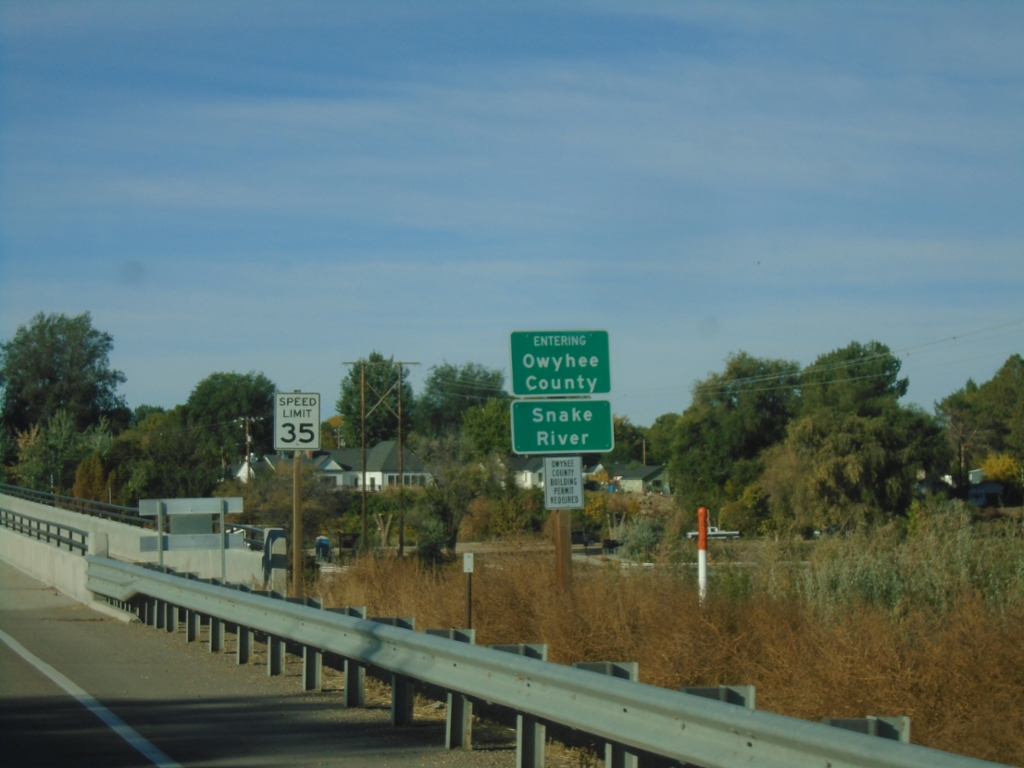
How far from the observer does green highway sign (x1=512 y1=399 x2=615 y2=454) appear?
41.1 feet

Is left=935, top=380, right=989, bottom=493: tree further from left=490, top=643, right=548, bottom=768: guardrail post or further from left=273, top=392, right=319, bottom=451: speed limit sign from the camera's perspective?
left=490, top=643, right=548, bottom=768: guardrail post

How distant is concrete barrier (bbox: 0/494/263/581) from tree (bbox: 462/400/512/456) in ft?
200

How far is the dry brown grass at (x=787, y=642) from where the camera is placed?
7258 mm

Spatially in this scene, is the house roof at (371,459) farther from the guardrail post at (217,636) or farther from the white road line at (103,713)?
the white road line at (103,713)

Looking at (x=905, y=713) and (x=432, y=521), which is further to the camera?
(x=432, y=521)

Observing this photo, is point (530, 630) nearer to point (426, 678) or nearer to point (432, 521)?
point (426, 678)

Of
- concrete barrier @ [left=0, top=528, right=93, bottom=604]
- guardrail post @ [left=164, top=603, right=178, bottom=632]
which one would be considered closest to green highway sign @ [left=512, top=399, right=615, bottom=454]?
guardrail post @ [left=164, top=603, right=178, bottom=632]

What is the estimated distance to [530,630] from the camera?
11.0m

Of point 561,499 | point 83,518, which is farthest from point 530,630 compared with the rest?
point 83,518

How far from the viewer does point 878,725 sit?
5.30m

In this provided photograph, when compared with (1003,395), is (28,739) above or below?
below

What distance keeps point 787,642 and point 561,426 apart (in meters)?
4.53

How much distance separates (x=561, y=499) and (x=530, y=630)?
176cm

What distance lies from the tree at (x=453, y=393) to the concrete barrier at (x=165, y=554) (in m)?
87.7
